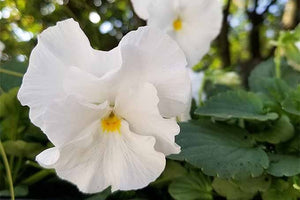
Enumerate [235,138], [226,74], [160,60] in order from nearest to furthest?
[160,60]
[235,138]
[226,74]

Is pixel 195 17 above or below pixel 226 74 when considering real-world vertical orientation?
above

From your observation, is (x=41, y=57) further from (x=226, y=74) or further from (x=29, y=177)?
(x=226, y=74)

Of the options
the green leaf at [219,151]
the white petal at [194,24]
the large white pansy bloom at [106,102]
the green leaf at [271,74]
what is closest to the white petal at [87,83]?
the large white pansy bloom at [106,102]

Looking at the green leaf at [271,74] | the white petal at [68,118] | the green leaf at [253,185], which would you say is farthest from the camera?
the green leaf at [271,74]

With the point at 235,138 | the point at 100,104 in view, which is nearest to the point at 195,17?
the point at 235,138

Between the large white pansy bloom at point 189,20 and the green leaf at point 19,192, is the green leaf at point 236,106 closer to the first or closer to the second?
the large white pansy bloom at point 189,20

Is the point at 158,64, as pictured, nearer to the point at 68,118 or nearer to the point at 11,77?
the point at 68,118

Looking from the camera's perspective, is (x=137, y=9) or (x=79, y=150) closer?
(x=79, y=150)

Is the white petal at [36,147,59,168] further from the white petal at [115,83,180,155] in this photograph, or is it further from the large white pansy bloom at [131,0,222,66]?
the large white pansy bloom at [131,0,222,66]
